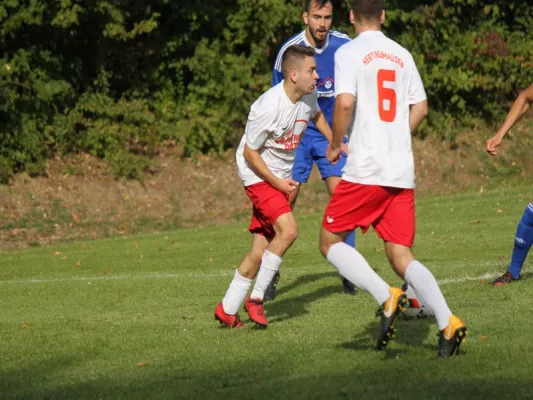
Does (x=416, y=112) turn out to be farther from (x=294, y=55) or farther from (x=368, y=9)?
(x=294, y=55)

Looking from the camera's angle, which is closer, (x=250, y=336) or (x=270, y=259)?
(x=250, y=336)

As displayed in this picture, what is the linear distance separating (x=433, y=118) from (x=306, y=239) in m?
9.43

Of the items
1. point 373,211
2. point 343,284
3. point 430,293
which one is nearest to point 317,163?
point 343,284

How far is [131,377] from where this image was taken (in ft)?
20.3

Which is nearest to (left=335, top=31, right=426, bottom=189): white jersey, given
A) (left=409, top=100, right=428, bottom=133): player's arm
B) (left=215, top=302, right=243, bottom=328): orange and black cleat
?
(left=409, top=100, right=428, bottom=133): player's arm

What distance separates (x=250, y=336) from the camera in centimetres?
725

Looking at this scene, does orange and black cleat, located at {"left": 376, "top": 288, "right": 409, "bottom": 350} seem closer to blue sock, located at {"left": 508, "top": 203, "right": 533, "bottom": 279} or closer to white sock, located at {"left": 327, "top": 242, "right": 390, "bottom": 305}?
white sock, located at {"left": 327, "top": 242, "right": 390, "bottom": 305}

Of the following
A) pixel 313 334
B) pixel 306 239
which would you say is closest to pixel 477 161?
pixel 306 239

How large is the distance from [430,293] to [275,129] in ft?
6.29

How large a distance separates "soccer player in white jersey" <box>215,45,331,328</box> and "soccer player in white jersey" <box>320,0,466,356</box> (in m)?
A: 1.05

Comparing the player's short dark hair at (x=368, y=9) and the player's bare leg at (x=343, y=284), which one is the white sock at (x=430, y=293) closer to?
the player's short dark hair at (x=368, y=9)

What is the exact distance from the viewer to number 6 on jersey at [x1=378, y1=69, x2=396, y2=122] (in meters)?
6.33

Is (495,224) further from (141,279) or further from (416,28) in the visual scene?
(416,28)

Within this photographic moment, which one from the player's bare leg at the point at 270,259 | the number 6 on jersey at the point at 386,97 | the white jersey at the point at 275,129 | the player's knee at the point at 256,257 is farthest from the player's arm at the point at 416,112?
the player's knee at the point at 256,257
